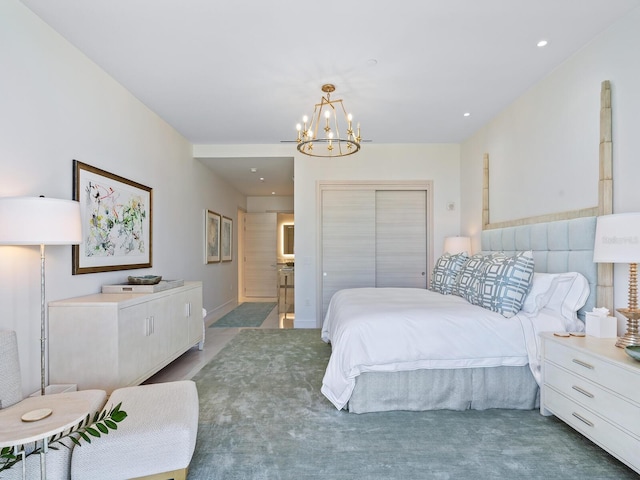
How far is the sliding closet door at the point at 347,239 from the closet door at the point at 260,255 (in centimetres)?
347

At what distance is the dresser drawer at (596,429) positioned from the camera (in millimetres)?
1591

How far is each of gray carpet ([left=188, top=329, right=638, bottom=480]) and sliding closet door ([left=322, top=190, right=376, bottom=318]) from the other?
2352 millimetres

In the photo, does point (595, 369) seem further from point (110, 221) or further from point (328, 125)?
point (110, 221)

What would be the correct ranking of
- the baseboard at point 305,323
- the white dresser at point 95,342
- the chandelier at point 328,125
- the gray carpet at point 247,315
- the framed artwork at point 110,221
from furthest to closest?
the gray carpet at point 247,315 → the baseboard at point 305,323 → the chandelier at point 328,125 → the framed artwork at point 110,221 → the white dresser at point 95,342

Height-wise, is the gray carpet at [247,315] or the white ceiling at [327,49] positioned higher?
the white ceiling at [327,49]

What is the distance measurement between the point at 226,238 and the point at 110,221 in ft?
11.6

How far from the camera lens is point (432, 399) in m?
2.38

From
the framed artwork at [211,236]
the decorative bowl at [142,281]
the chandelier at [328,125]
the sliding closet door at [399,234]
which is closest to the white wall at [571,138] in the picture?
the sliding closet door at [399,234]

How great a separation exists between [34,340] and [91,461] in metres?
1.17

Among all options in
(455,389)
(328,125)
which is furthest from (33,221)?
(455,389)

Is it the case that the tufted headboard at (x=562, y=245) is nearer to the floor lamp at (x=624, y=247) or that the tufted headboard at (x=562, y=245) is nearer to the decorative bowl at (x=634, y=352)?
the floor lamp at (x=624, y=247)

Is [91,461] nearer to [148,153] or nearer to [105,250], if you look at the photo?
[105,250]

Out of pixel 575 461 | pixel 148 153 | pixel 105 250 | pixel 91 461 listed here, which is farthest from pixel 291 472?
pixel 148 153

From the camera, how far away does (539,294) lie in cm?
247
